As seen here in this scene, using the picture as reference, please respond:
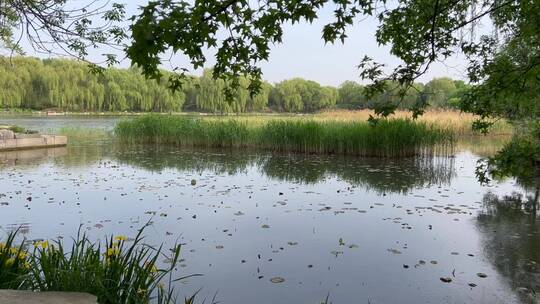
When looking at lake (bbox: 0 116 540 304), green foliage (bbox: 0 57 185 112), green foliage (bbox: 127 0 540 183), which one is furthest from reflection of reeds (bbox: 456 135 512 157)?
green foliage (bbox: 0 57 185 112)

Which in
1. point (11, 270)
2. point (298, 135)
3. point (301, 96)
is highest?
point (301, 96)

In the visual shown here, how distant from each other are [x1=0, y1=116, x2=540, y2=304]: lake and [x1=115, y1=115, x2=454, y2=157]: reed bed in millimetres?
2564

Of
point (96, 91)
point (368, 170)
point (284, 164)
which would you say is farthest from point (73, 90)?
point (368, 170)

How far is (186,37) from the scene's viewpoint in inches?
108

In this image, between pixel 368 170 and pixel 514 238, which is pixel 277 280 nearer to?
Answer: pixel 514 238

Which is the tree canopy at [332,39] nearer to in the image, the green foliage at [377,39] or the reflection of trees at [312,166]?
the green foliage at [377,39]

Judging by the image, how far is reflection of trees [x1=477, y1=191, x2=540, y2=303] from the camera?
4.62 meters

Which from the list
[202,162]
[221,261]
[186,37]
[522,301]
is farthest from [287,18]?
[202,162]

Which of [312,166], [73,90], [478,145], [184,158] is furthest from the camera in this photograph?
[73,90]

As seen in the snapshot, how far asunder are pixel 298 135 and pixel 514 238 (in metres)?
11.6

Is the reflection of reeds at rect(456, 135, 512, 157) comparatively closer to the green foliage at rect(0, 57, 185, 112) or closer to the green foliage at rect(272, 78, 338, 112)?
the green foliage at rect(0, 57, 185, 112)

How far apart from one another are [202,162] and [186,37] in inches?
460

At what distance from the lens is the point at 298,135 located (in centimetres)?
1731

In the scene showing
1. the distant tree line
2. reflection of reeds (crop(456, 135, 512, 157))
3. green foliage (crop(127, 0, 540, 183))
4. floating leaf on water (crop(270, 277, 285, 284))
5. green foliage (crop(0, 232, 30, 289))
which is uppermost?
the distant tree line
